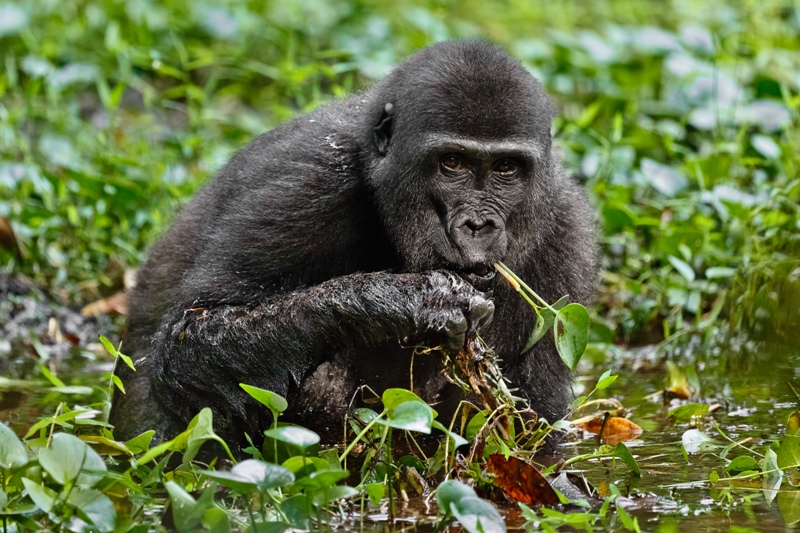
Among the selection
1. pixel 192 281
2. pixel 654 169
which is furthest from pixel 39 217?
pixel 654 169

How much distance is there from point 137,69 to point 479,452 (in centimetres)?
917

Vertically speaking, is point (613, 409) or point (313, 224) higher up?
point (313, 224)

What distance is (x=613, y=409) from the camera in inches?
276

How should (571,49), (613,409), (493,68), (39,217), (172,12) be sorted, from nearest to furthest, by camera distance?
Answer: 1. (493,68)
2. (613,409)
3. (39,217)
4. (571,49)
5. (172,12)

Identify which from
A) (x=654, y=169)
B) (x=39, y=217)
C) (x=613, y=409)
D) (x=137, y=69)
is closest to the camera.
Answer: (x=613, y=409)

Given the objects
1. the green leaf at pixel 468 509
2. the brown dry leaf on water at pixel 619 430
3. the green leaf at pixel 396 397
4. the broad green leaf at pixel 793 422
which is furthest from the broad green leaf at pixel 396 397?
the broad green leaf at pixel 793 422

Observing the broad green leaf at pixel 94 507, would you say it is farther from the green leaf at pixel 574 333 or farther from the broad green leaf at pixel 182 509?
the green leaf at pixel 574 333

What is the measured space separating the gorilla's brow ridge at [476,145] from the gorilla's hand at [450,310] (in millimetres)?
676

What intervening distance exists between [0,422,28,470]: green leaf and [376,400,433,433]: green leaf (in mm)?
1405

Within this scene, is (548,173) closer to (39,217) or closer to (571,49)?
(39,217)

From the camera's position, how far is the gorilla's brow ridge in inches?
236

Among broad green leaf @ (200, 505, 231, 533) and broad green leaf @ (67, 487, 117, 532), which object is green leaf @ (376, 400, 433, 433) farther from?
broad green leaf @ (67, 487, 117, 532)

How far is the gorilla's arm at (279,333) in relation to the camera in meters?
5.84

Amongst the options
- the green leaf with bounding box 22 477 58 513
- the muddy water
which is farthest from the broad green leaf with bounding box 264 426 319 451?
the green leaf with bounding box 22 477 58 513
